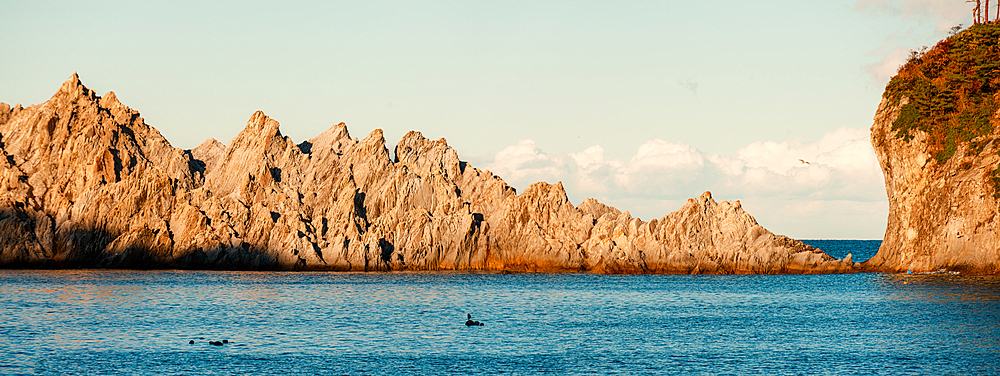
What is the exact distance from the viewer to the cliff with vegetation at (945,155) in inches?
3974

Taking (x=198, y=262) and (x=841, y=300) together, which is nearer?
(x=841, y=300)

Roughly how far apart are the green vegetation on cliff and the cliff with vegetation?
11 cm

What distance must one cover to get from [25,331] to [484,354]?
1178 inches

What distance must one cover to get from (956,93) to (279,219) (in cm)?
8858

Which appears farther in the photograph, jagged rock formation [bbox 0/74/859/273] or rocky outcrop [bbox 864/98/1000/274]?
jagged rock formation [bbox 0/74/859/273]

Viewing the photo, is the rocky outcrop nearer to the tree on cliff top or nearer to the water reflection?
the tree on cliff top

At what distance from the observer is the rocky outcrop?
100312 mm

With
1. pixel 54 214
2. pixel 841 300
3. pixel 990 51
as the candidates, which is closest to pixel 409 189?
pixel 54 214

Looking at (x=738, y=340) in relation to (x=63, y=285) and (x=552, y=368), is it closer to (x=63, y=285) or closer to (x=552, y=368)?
(x=552, y=368)

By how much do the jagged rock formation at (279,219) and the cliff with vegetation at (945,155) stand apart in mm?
13808

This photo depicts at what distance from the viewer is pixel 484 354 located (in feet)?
170

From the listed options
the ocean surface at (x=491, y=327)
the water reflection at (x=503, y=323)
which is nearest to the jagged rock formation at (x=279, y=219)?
the water reflection at (x=503, y=323)

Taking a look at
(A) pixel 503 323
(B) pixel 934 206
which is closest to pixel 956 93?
(B) pixel 934 206

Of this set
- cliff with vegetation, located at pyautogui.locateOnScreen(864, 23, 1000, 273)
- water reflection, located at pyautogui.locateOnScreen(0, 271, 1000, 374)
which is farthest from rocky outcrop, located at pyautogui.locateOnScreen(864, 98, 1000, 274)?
water reflection, located at pyautogui.locateOnScreen(0, 271, 1000, 374)
